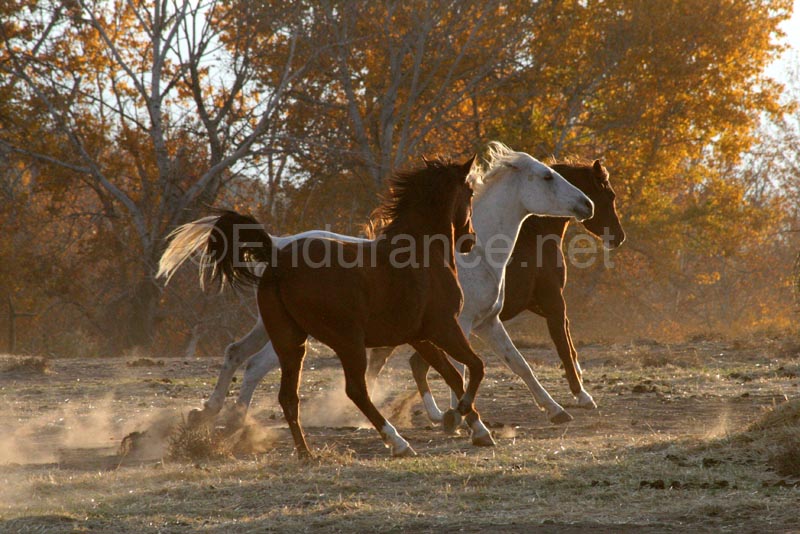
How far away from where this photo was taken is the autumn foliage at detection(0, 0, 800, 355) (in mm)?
20109

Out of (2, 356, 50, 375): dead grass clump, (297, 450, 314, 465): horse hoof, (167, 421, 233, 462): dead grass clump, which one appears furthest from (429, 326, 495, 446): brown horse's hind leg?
(2, 356, 50, 375): dead grass clump

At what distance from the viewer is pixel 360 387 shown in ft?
21.2

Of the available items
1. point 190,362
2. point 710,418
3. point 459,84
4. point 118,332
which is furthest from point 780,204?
point 710,418

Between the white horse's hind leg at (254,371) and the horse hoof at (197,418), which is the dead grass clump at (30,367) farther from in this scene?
the white horse's hind leg at (254,371)

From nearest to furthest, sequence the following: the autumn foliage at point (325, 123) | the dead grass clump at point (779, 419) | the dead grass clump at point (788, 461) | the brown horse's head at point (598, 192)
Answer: the dead grass clump at point (788, 461) < the dead grass clump at point (779, 419) < the brown horse's head at point (598, 192) < the autumn foliage at point (325, 123)

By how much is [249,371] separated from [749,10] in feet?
72.4

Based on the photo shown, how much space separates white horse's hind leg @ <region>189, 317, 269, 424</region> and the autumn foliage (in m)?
10.1

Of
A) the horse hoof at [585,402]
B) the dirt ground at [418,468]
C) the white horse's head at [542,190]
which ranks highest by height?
the white horse's head at [542,190]

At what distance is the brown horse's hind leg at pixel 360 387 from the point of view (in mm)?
6422

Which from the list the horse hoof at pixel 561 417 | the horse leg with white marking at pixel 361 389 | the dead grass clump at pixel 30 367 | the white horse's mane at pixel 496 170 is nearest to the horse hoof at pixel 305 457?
the horse leg with white marking at pixel 361 389

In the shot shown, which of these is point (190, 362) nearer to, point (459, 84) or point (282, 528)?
point (282, 528)

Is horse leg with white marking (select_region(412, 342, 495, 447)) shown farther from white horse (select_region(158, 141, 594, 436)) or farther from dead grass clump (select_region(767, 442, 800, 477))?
dead grass clump (select_region(767, 442, 800, 477))

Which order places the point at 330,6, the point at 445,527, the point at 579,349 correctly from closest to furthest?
1. the point at 445,527
2. the point at 579,349
3. the point at 330,6

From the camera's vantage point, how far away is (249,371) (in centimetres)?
798
